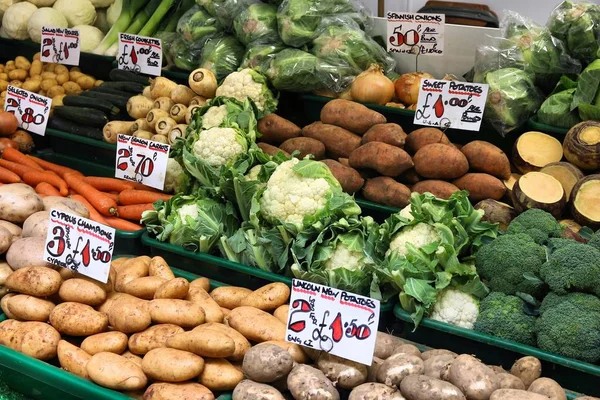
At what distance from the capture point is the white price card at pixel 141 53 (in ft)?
12.3

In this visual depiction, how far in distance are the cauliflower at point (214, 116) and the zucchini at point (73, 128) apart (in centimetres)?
67

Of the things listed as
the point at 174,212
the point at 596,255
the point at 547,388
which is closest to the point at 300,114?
the point at 174,212

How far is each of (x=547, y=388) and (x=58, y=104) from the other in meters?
3.09

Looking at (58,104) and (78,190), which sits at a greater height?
(58,104)

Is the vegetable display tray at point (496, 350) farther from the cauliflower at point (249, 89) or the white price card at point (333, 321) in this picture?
the cauliflower at point (249, 89)

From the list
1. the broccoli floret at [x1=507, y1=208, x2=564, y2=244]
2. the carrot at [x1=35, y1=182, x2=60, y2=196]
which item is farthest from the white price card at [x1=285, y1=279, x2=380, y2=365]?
the carrot at [x1=35, y1=182, x2=60, y2=196]

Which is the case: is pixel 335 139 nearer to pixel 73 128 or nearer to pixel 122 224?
pixel 122 224

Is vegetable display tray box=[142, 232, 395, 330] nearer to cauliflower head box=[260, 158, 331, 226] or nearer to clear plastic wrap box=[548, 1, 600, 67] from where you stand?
cauliflower head box=[260, 158, 331, 226]

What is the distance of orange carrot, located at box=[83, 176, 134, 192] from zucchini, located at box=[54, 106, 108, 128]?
400 mm

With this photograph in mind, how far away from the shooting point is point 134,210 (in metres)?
3.04

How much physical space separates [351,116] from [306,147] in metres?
0.24

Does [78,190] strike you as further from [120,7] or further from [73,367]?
[120,7]

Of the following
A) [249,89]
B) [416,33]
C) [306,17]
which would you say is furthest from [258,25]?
[416,33]

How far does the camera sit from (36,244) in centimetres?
245
